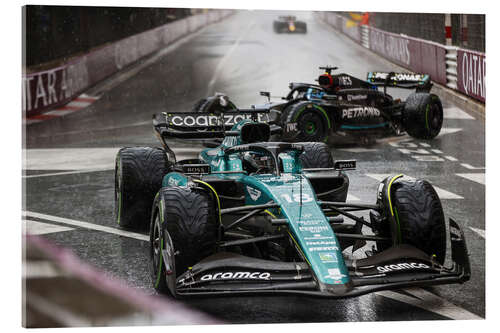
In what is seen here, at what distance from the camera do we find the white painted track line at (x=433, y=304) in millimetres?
6879

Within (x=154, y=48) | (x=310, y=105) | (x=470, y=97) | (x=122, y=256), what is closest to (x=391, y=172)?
(x=310, y=105)

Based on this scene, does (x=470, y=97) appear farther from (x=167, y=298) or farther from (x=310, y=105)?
(x=167, y=298)

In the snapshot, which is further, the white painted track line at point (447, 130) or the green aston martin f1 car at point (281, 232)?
the white painted track line at point (447, 130)

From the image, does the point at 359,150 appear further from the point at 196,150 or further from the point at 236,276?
the point at 236,276

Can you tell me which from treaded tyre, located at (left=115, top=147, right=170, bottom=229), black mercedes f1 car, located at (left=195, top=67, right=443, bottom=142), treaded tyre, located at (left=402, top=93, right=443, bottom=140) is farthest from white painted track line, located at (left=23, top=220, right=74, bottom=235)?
treaded tyre, located at (left=402, top=93, right=443, bottom=140)

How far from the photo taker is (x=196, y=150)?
1528cm

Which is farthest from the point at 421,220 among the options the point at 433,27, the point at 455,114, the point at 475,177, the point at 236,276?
the point at 455,114

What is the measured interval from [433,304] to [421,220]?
0.72 meters

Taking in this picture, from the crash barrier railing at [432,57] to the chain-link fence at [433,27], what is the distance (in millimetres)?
298

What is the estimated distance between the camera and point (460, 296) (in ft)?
23.7

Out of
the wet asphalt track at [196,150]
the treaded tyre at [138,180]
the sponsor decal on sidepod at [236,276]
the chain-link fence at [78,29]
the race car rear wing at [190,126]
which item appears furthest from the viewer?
the chain-link fence at [78,29]

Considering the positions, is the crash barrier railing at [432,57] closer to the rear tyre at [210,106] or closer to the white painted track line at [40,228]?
the rear tyre at [210,106]

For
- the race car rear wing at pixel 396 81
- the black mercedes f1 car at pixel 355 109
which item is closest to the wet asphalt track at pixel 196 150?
the black mercedes f1 car at pixel 355 109

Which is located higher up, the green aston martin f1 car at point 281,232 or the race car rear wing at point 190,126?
the race car rear wing at point 190,126
